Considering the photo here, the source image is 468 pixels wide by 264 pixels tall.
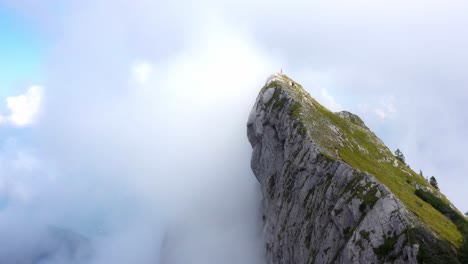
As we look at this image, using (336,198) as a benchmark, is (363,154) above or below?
above

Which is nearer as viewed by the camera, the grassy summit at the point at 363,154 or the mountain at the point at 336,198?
the mountain at the point at 336,198

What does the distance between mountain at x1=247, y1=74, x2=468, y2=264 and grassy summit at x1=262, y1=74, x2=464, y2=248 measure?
27cm

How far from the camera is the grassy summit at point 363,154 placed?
171 ft

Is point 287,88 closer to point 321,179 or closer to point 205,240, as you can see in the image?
point 321,179

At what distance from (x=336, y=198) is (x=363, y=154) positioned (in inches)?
840

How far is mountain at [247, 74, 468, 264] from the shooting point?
44.6 m

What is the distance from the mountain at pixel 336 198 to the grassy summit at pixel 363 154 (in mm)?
266

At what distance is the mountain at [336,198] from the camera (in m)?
44.6

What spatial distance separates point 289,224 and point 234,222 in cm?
8589

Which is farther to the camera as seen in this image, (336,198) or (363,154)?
(363,154)

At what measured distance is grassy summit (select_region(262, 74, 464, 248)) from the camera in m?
52.0

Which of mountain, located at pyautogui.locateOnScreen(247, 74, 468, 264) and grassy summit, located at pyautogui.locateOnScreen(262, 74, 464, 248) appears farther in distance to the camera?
grassy summit, located at pyautogui.locateOnScreen(262, 74, 464, 248)

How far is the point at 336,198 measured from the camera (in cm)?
5778

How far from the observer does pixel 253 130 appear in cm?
11138
